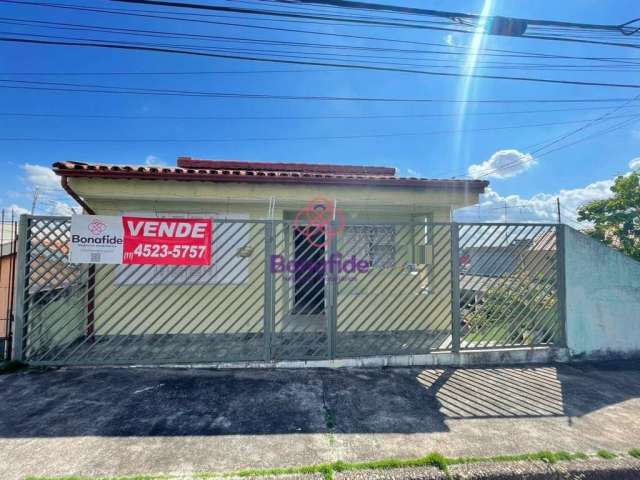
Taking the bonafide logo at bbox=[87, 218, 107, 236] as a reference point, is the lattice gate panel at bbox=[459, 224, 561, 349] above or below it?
below

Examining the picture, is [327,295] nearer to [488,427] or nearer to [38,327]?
[488,427]

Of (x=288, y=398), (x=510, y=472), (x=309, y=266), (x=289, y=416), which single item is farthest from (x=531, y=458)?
(x=309, y=266)

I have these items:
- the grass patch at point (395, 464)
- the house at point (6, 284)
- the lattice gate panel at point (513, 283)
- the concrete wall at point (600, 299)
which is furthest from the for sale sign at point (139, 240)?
the concrete wall at point (600, 299)

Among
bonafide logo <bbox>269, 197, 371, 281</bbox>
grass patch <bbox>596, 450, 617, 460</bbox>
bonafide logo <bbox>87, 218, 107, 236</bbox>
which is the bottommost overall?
grass patch <bbox>596, 450, 617, 460</bbox>

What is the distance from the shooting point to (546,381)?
162 inches

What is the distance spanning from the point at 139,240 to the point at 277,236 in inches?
84.4

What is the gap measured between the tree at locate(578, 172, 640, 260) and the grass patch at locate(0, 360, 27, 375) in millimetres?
13166

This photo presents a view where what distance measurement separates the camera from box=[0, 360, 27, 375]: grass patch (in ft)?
13.3

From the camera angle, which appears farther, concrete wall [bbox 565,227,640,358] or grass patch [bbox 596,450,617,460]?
concrete wall [bbox 565,227,640,358]

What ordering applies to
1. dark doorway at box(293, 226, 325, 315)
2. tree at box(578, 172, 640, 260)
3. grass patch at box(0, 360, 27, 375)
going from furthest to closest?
tree at box(578, 172, 640, 260), dark doorway at box(293, 226, 325, 315), grass patch at box(0, 360, 27, 375)

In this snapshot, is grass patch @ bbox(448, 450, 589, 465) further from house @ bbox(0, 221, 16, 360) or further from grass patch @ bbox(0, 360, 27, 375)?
house @ bbox(0, 221, 16, 360)

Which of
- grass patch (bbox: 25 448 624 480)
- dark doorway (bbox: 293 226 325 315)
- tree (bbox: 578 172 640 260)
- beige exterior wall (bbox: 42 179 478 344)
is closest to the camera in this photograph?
grass patch (bbox: 25 448 624 480)

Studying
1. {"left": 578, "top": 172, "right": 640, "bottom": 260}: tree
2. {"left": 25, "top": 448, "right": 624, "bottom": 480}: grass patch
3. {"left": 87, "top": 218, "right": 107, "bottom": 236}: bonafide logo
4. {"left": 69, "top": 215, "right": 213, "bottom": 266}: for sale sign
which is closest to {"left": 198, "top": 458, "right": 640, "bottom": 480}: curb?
{"left": 25, "top": 448, "right": 624, "bottom": 480}: grass patch

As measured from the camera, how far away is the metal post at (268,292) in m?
4.36
